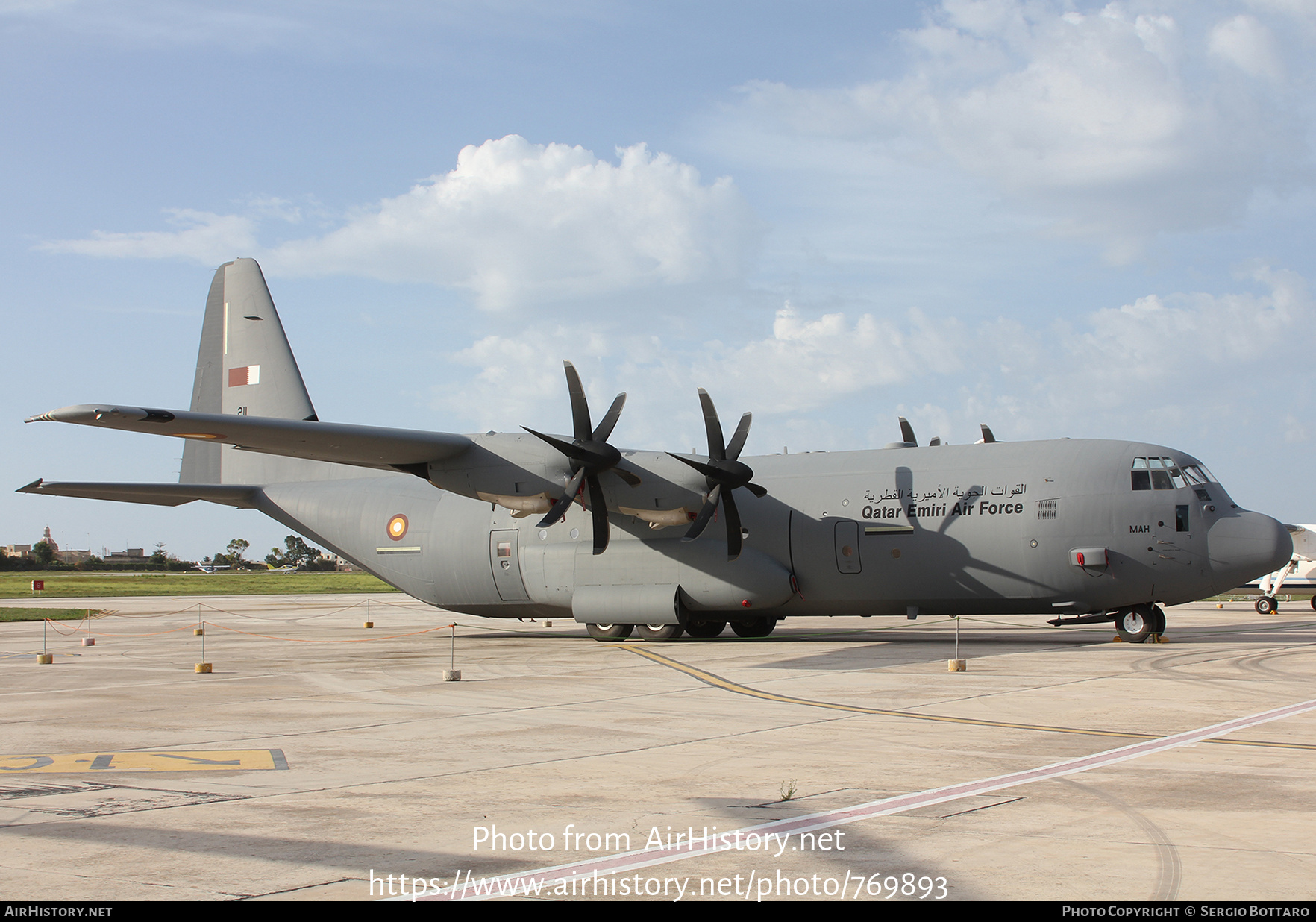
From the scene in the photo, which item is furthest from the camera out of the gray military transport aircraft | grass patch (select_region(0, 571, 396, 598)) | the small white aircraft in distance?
grass patch (select_region(0, 571, 396, 598))

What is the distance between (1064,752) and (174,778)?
7879 mm

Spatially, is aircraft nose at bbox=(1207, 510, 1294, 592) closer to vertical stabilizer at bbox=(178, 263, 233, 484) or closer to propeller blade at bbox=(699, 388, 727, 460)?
propeller blade at bbox=(699, 388, 727, 460)

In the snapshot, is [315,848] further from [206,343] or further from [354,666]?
[206,343]

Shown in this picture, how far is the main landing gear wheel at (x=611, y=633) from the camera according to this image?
81.9 ft

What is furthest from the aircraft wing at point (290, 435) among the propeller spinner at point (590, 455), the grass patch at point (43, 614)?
the grass patch at point (43, 614)

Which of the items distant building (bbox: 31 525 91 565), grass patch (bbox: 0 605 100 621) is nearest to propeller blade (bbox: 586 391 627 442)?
grass patch (bbox: 0 605 100 621)

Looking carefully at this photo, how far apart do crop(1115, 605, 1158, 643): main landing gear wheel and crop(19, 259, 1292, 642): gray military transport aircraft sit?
0.14 feet

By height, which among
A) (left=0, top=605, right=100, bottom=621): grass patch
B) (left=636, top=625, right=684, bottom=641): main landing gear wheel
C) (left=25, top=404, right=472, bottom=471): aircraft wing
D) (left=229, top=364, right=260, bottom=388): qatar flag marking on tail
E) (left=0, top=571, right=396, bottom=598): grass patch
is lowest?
(left=0, top=571, right=396, bottom=598): grass patch

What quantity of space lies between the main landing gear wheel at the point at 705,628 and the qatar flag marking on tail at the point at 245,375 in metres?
13.5

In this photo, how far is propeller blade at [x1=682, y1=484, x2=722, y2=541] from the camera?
20.7 meters

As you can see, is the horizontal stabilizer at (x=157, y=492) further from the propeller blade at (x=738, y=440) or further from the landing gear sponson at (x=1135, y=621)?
the landing gear sponson at (x=1135, y=621)

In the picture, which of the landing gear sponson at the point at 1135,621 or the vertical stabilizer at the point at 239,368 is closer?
the landing gear sponson at the point at 1135,621

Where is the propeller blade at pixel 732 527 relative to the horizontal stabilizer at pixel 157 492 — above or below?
below

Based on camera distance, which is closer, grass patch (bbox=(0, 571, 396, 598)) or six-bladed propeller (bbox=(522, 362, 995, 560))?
six-bladed propeller (bbox=(522, 362, 995, 560))
